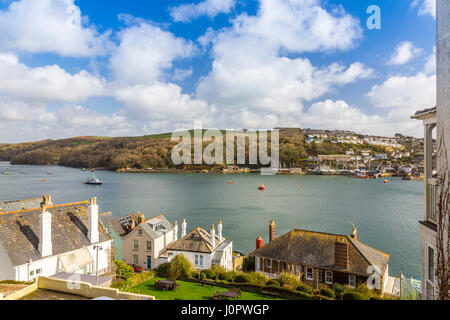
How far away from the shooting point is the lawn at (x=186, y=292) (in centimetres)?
1184

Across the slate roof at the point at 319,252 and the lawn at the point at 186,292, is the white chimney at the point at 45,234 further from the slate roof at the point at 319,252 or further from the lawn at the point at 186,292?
the slate roof at the point at 319,252

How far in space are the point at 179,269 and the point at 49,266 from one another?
20.8 feet

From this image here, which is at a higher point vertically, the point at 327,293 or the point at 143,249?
the point at 327,293

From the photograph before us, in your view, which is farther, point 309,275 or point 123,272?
point 309,275

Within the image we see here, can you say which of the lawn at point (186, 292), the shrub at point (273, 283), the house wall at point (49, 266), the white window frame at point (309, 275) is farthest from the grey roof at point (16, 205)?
the white window frame at point (309, 275)

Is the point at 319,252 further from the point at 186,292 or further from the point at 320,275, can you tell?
the point at 186,292

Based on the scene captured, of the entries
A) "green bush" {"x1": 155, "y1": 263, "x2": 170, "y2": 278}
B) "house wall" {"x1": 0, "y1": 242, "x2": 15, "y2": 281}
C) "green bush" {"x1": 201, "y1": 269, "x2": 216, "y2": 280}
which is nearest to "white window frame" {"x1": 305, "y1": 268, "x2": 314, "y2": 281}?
"green bush" {"x1": 201, "y1": 269, "x2": 216, "y2": 280}

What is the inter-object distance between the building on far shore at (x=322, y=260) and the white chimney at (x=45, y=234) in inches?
414

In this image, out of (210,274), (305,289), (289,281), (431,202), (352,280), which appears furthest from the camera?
(210,274)

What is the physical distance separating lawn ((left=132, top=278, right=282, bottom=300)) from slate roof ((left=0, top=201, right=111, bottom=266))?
3425mm

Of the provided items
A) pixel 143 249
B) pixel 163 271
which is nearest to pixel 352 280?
pixel 163 271

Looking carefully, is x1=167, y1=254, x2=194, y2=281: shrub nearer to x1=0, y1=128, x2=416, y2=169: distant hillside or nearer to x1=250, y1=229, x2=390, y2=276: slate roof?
x1=250, y1=229, x2=390, y2=276: slate roof

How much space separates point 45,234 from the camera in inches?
475
